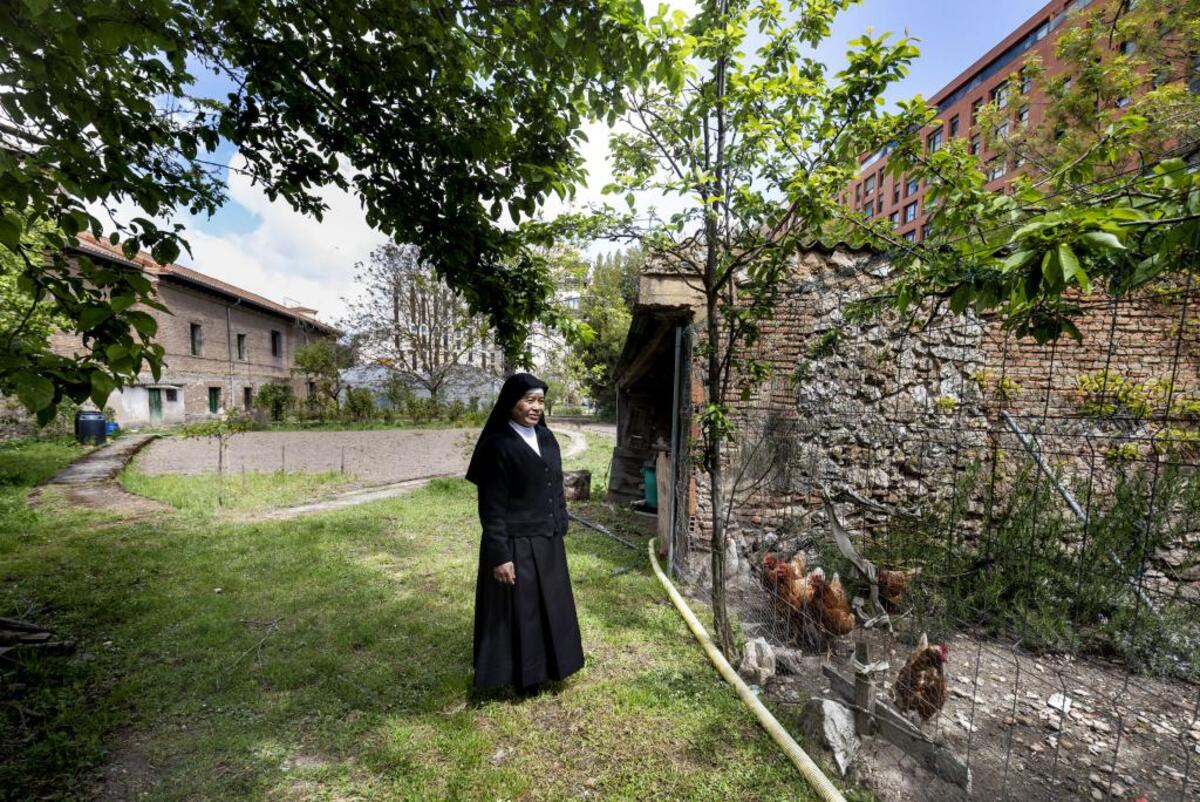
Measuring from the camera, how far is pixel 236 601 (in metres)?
4.42

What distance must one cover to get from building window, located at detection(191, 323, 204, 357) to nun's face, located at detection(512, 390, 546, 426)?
2675 centimetres

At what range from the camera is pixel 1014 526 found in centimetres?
411

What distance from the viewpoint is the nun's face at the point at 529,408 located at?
304cm

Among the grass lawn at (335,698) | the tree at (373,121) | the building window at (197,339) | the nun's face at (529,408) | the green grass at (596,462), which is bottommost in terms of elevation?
the green grass at (596,462)

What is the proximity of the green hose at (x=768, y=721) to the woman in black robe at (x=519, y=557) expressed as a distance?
0.99 meters

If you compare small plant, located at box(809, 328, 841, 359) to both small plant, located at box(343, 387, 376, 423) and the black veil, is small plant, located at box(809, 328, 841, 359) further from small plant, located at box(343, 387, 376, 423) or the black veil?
small plant, located at box(343, 387, 376, 423)

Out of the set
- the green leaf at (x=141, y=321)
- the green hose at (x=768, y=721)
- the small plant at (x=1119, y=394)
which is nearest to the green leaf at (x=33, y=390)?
the green leaf at (x=141, y=321)

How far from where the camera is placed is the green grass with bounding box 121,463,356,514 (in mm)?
8109

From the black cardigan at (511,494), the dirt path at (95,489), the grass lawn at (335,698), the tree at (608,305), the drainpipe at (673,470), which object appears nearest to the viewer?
the grass lawn at (335,698)

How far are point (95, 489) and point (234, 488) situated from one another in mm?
2271

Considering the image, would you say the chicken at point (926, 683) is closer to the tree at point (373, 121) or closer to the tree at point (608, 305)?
the tree at point (373, 121)

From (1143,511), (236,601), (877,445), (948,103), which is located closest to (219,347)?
(236,601)

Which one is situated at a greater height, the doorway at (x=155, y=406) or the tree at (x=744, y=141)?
the tree at (x=744, y=141)

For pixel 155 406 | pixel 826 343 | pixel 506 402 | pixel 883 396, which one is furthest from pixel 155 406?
pixel 826 343
